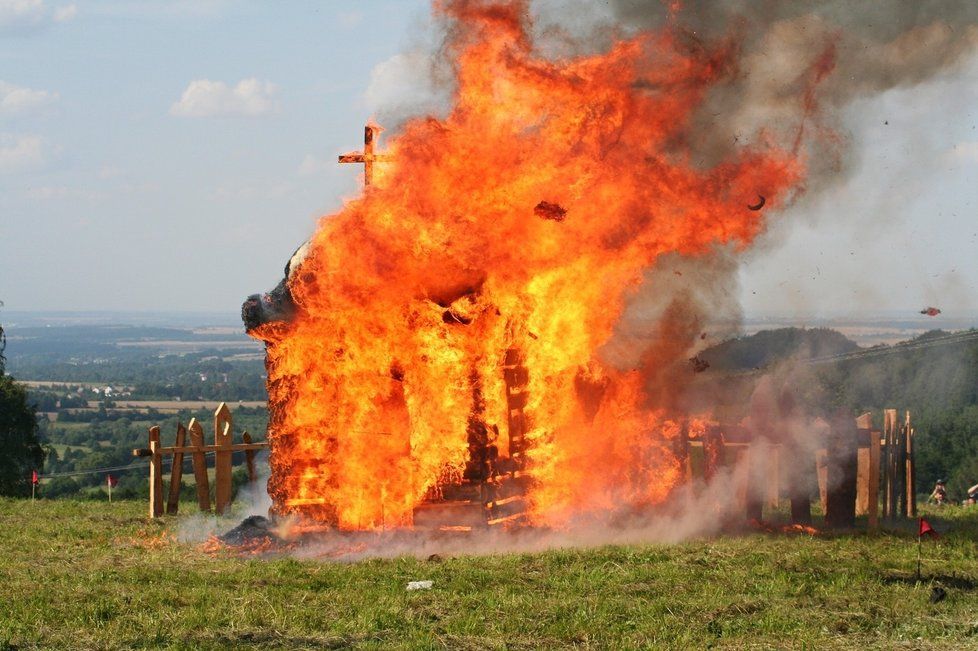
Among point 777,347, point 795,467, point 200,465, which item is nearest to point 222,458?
point 200,465

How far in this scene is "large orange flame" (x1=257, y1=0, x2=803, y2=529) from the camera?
18406mm

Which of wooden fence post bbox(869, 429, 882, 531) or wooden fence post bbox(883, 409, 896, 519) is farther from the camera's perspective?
A: wooden fence post bbox(883, 409, 896, 519)

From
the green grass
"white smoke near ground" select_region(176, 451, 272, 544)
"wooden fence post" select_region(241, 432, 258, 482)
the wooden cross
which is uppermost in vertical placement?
the wooden cross

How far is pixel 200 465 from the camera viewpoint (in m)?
24.2

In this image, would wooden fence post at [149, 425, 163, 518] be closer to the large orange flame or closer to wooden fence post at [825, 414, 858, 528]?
the large orange flame

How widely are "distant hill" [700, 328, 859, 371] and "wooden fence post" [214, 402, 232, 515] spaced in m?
11.7

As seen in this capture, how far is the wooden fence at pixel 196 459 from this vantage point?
23.3m

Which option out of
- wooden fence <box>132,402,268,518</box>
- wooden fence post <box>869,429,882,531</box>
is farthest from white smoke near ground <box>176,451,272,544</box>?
wooden fence post <box>869,429,882,531</box>

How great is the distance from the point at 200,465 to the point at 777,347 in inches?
844

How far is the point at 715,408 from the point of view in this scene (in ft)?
68.8

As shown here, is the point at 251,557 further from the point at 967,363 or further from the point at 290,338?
the point at 967,363

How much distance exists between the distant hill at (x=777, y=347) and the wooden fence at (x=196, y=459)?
1175 cm

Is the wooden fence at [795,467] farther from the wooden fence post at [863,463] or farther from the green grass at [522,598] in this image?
the green grass at [522,598]

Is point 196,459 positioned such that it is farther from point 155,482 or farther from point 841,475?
point 841,475
